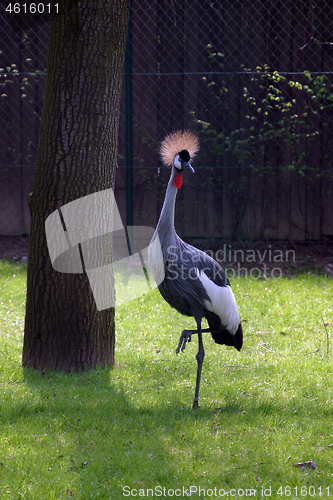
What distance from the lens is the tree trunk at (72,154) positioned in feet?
12.4

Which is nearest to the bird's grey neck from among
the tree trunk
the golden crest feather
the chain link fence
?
the golden crest feather

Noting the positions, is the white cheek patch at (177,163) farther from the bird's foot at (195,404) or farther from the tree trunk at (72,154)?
the bird's foot at (195,404)

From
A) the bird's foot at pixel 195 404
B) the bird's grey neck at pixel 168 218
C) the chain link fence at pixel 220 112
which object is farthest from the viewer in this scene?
the chain link fence at pixel 220 112

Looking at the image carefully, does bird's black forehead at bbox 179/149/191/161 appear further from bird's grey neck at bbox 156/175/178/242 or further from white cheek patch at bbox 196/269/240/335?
white cheek patch at bbox 196/269/240/335

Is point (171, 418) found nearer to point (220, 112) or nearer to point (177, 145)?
point (177, 145)

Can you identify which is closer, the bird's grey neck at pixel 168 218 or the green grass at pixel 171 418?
the green grass at pixel 171 418

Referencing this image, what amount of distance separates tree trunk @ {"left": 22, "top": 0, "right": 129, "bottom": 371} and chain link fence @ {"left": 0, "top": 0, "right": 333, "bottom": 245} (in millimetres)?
2919

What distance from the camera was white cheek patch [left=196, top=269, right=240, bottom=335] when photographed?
3.74 meters

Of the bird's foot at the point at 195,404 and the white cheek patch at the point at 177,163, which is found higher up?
the white cheek patch at the point at 177,163

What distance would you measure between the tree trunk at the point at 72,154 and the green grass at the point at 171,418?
26 centimetres

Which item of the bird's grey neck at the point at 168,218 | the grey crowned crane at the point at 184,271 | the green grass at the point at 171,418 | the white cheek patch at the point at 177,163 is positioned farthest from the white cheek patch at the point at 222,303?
the white cheek patch at the point at 177,163

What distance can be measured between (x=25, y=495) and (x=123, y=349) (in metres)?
2.04

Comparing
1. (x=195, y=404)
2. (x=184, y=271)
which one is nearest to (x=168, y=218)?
(x=184, y=271)

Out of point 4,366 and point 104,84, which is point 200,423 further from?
point 104,84
